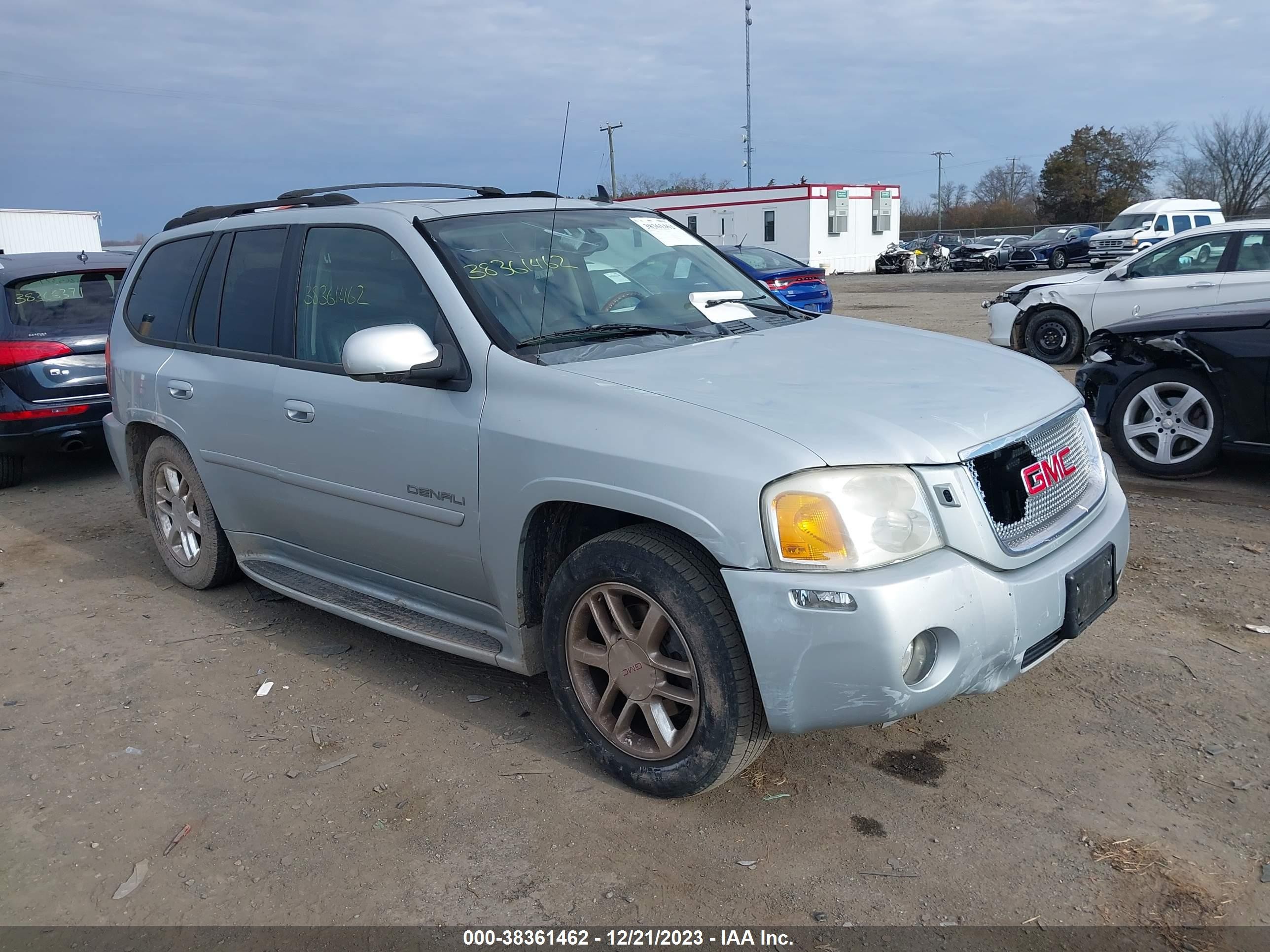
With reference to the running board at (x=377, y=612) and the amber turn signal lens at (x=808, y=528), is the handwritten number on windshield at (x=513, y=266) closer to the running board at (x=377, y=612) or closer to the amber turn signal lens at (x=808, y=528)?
the running board at (x=377, y=612)

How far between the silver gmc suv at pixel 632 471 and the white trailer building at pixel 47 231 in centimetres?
3673

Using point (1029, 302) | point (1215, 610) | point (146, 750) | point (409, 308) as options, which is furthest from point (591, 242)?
point (1029, 302)

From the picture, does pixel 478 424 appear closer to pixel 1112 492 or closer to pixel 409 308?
pixel 409 308

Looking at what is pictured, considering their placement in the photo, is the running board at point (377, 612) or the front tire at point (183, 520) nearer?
the running board at point (377, 612)

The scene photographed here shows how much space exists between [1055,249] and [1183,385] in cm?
3400

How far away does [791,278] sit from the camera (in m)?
15.2

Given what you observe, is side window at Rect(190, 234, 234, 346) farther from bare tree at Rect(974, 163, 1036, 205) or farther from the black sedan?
bare tree at Rect(974, 163, 1036, 205)

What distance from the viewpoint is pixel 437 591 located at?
3777 millimetres

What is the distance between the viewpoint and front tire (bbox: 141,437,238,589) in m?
5.00

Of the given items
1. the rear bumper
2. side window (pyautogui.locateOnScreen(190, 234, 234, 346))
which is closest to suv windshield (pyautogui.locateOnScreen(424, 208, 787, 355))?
side window (pyautogui.locateOnScreen(190, 234, 234, 346))

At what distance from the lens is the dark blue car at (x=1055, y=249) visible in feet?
121

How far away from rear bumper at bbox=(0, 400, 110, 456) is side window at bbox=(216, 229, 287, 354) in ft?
12.2

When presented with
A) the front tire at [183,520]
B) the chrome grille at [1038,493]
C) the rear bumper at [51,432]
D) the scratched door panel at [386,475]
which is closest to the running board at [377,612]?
the scratched door panel at [386,475]

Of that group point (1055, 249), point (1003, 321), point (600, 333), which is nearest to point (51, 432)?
point (600, 333)
